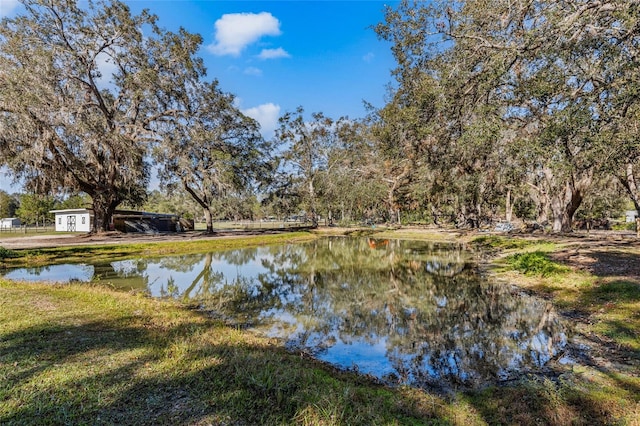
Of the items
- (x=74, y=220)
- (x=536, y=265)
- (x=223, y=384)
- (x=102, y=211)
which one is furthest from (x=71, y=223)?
(x=536, y=265)

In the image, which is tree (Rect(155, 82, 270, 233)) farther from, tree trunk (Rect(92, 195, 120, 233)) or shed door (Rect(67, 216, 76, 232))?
shed door (Rect(67, 216, 76, 232))

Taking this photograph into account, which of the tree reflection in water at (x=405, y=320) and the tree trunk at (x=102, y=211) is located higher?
the tree trunk at (x=102, y=211)

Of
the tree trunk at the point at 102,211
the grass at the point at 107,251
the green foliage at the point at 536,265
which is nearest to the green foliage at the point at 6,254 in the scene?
the grass at the point at 107,251

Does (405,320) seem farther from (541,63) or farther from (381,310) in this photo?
(541,63)

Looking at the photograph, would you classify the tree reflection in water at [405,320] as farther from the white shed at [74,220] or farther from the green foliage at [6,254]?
the white shed at [74,220]

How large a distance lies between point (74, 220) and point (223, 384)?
46720 millimetres

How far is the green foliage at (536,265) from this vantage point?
11.3 metres

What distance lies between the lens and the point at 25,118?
20.4 meters

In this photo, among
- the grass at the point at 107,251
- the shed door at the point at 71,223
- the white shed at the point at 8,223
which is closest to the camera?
the grass at the point at 107,251

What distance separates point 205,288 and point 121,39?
24.1 metres

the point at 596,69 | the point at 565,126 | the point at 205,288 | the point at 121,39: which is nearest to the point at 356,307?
the point at 205,288

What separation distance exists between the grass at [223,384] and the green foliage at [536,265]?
4.55 m

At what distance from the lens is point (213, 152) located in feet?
95.6

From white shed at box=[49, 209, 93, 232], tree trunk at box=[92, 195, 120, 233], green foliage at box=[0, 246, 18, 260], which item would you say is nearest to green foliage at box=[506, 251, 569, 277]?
green foliage at box=[0, 246, 18, 260]
